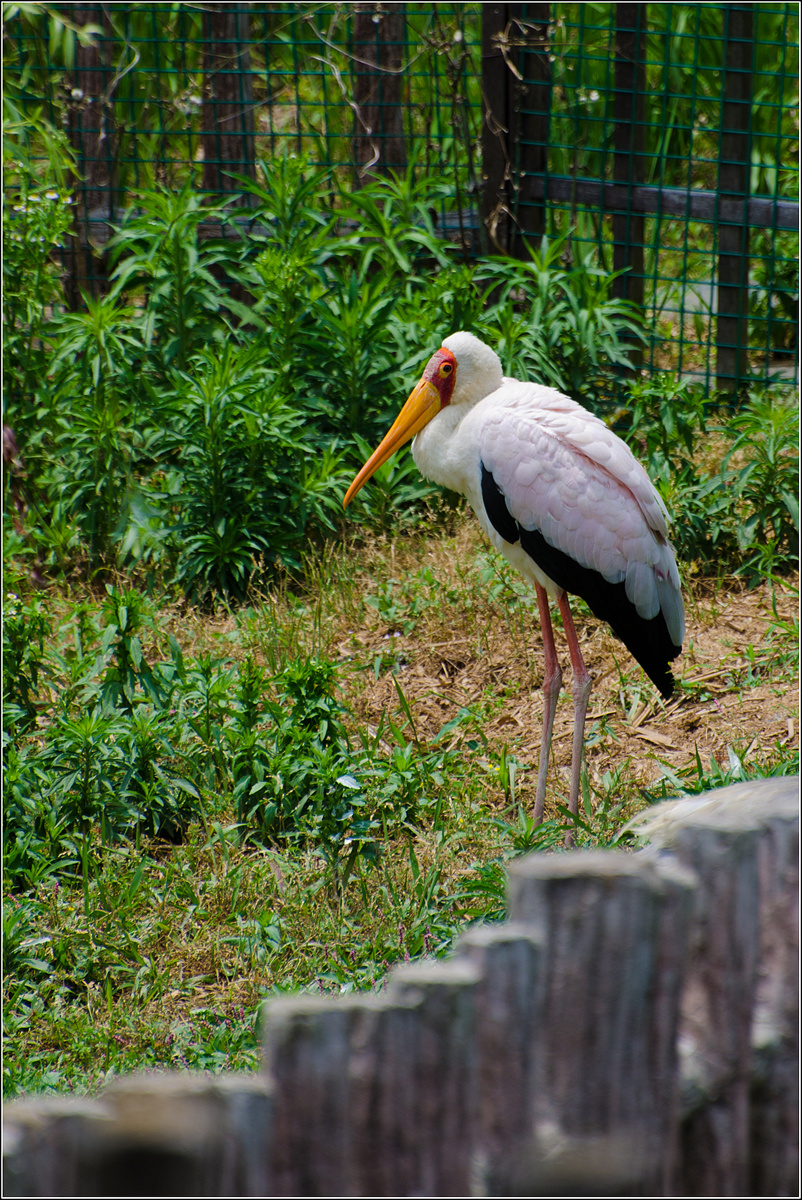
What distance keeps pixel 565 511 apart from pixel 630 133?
2.95m

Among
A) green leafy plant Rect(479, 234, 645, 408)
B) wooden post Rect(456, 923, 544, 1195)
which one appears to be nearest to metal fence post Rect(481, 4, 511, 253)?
green leafy plant Rect(479, 234, 645, 408)

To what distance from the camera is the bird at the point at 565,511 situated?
3.42m

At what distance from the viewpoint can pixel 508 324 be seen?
4789 millimetres

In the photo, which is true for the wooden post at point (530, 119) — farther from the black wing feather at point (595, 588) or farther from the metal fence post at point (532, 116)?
the black wing feather at point (595, 588)

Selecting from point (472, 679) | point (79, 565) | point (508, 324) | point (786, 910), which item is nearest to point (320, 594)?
point (472, 679)

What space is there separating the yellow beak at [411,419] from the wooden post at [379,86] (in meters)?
2.31

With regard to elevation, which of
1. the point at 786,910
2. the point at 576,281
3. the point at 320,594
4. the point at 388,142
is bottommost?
the point at 320,594

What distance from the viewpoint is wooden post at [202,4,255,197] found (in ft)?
19.2

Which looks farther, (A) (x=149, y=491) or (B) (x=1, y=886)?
(A) (x=149, y=491)

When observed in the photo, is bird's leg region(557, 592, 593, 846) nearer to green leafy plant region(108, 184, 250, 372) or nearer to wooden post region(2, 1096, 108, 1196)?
green leafy plant region(108, 184, 250, 372)

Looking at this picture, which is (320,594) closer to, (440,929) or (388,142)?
(440,929)

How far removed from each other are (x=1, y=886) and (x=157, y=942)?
0.39m

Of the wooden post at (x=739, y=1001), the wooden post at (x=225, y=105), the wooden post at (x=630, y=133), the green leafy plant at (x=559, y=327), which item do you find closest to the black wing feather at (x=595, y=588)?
the green leafy plant at (x=559, y=327)

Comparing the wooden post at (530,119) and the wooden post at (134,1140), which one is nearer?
the wooden post at (134,1140)
